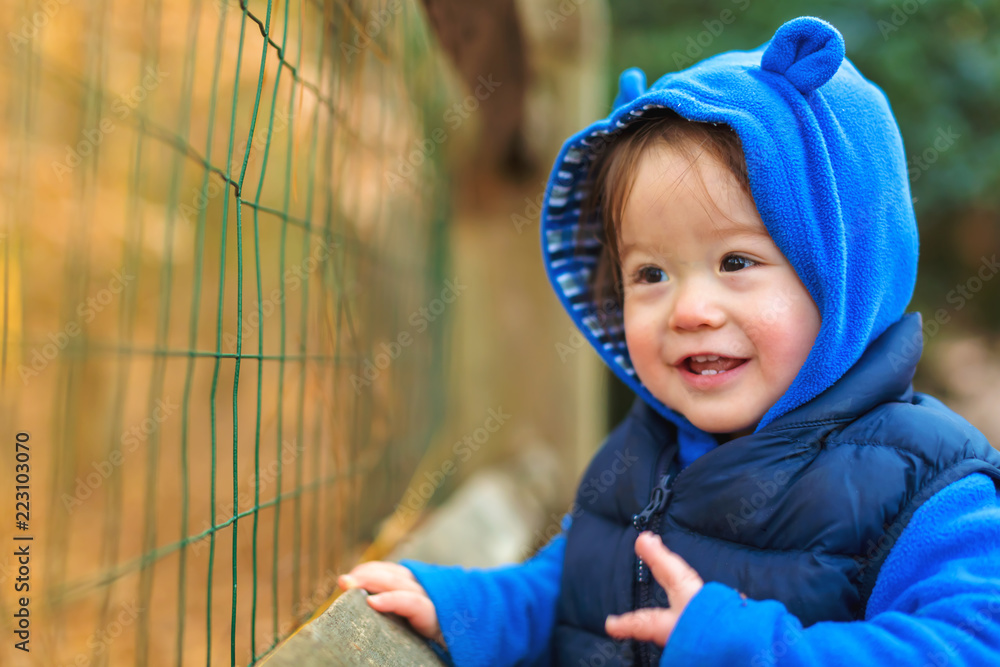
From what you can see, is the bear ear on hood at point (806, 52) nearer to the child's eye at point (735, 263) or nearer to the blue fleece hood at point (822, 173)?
the blue fleece hood at point (822, 173)

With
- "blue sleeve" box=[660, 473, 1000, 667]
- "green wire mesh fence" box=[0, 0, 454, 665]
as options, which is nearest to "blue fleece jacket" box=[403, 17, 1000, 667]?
"blue sleeve" box=[660, 473, 1000, 667]

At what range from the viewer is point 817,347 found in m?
1.03

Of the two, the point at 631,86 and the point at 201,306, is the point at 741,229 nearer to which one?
the point at 631,86

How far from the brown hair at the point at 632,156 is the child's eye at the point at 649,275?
0.26ft

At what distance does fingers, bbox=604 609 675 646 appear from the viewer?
87cm

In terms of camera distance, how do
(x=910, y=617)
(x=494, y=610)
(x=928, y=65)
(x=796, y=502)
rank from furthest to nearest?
(x=928, y=65)
(x=494, y=610)
(x=796, y=502)
(x=910, y=617)

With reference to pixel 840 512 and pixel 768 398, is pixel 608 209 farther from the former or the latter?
pixel 840 512

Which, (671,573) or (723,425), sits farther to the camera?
(723,425)

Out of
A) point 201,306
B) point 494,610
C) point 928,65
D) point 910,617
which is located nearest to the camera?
point 910,617

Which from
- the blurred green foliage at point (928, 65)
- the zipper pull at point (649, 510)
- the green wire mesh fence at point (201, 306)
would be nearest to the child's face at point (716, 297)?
the zipper pull at point (649, 510)

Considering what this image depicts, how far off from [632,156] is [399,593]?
2.30ft

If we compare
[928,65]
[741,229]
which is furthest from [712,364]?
[928,65]

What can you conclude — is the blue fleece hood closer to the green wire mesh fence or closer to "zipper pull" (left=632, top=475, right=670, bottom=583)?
"zipper pull" (left=632, top=475, right=670, bottom=583)

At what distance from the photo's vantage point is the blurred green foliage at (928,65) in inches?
156
